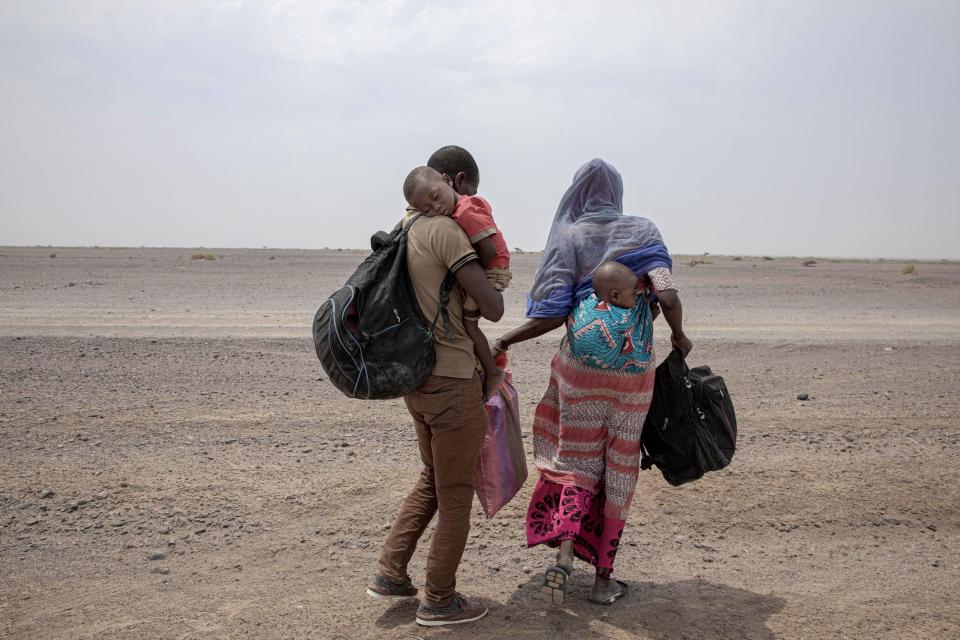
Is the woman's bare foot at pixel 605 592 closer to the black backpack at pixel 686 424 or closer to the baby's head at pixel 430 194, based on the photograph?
the black backpack at pixel 686 424

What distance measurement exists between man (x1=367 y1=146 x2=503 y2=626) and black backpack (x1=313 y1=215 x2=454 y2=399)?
9 cm

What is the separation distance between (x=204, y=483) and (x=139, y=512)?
0.54 metres

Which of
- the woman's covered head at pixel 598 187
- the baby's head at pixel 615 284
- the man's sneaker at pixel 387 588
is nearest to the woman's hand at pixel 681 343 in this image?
the baby's head at pixel 615 284

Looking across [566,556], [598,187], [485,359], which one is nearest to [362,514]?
[566,556]

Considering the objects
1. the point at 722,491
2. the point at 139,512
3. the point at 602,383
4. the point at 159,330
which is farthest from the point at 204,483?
the point at 159,330

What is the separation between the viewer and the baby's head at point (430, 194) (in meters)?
3.34

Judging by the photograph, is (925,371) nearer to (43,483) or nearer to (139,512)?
(139,512)

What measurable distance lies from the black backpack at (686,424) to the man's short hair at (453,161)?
4.80ft

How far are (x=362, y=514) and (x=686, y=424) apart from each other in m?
2.20

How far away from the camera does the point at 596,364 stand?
3789 millimetres

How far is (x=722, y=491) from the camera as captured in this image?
5.34 metres

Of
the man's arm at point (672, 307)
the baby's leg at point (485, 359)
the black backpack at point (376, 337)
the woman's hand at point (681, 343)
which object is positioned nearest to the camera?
the black backpack at point (376, 337)

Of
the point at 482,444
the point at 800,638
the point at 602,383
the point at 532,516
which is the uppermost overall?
the point at 602,383

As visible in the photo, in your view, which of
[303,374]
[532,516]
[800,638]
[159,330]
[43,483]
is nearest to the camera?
[800,638]
